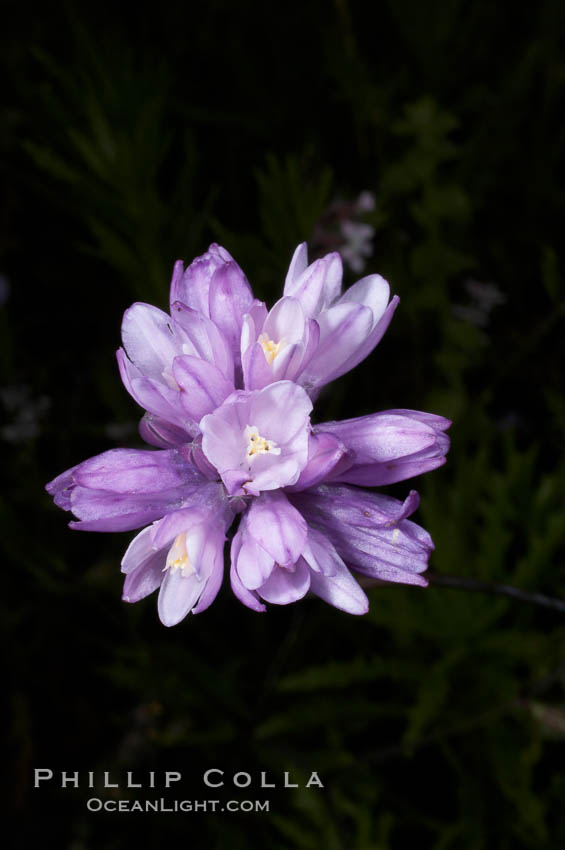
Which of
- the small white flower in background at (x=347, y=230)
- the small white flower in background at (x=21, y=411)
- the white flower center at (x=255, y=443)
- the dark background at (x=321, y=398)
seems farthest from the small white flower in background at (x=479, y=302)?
the white flower center at (x=255, y=443)

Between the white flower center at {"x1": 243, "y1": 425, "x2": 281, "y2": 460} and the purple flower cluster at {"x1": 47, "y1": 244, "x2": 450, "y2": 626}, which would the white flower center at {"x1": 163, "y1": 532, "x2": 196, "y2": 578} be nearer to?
the purple flower cluster at {"x1": 47, "y1": 244, "x2": 450, "y2": 626}

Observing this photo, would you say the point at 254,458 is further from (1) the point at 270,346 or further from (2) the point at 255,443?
(1) the point at 270,346

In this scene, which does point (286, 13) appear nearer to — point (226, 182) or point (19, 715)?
point (226, 182)

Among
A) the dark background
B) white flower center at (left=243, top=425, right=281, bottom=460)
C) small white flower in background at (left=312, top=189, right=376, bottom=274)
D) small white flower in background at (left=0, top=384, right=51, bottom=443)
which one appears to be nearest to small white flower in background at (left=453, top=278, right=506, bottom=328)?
the dark background

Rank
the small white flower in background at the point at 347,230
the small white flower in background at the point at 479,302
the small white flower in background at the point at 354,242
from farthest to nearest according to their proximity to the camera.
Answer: the small white flower in background at the point at 479,302 → the small white flower in background at the point at 354,242 → the small white flower in background at the point at 347,230

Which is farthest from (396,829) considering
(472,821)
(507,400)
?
(507,400)

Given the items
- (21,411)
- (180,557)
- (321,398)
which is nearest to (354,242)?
(321,398)

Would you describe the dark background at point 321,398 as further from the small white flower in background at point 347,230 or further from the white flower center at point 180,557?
the white flower center at point 180,557
